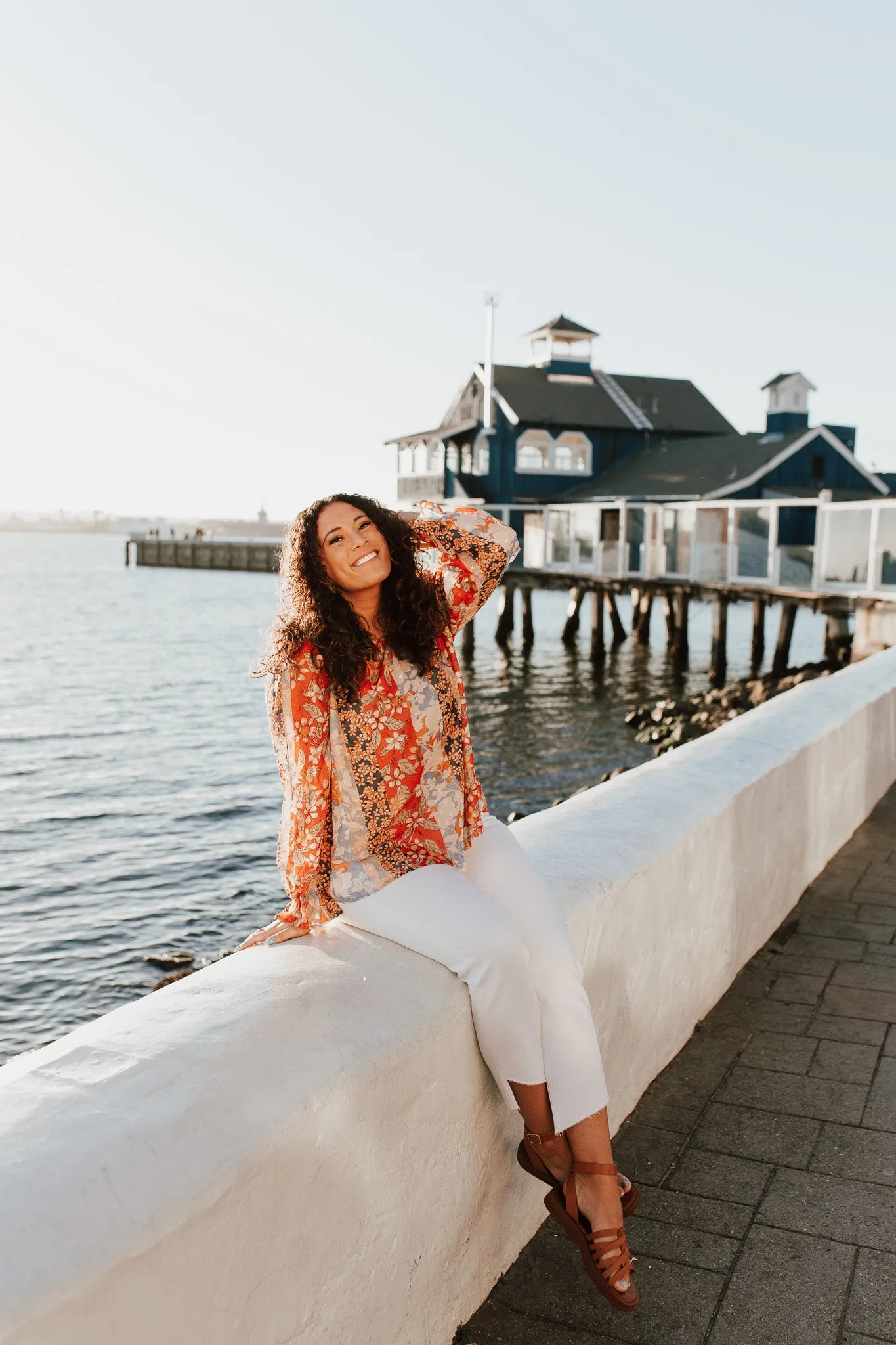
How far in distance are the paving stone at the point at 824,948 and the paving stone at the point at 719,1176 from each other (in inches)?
60.3

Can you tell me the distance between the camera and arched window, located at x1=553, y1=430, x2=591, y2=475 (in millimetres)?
39688

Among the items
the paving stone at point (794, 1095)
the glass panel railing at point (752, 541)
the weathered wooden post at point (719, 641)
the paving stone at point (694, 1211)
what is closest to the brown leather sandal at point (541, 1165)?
the paving stone at point (694, 1211)

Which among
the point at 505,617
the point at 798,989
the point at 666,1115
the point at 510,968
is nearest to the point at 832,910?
the point at 798,989

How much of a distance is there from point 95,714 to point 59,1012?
1595cm

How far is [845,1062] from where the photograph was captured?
341 centimetres

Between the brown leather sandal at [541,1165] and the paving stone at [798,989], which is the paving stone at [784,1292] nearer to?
the brown leather sandal at [541,1165]

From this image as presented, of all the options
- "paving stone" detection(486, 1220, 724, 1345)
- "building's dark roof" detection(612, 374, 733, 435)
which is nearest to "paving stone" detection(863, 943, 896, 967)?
"paving stone" detection(486, 1220, 724, 1345)

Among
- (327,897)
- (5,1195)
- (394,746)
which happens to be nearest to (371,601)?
(394,746)

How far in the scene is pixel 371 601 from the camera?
2.74 meters

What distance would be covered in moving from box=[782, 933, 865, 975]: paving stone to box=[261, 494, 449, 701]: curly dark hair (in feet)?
7.63

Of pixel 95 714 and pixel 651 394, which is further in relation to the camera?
pixel 651 394

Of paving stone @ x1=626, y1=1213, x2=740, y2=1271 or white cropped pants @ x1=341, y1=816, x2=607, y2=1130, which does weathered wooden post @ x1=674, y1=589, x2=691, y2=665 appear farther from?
white cropped pants @ x1=341, y1=816, x2=607, y2=1130

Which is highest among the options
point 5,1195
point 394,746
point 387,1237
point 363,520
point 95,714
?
point 363,520

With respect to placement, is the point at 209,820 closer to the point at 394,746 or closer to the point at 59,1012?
the point at 59,1012
